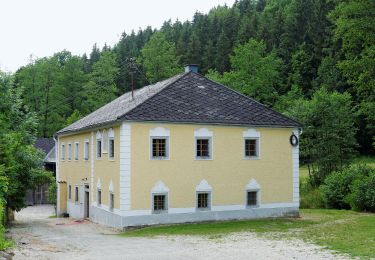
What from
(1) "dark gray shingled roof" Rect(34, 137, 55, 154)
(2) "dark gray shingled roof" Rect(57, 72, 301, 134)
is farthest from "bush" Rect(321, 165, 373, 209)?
(1) "dark gray shingled roof" Rect(34, 137, 55, 154)

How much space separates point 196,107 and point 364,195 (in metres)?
11.3

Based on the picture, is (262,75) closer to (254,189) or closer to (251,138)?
(251,138)

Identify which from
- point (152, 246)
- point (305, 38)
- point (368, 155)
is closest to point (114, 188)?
point (152, 246)

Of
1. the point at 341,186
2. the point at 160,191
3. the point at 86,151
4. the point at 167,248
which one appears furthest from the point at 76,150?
the point at 167,248

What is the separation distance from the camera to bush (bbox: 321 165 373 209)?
31781 mm

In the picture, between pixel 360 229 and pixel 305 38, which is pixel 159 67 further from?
pixel 360 229

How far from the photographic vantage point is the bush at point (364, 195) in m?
28.8

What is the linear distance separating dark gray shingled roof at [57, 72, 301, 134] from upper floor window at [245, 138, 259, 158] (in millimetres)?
961

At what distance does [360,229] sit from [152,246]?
8.85m

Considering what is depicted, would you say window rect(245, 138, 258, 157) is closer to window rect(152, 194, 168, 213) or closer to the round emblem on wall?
the round emblem on wall

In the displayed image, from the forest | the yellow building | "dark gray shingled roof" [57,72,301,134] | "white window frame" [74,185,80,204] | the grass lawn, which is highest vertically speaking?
the forest

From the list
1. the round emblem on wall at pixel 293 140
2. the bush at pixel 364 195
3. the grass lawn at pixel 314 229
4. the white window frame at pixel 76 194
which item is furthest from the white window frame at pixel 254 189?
the white window frame at pixel 76 194

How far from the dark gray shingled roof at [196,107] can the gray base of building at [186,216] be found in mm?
4429

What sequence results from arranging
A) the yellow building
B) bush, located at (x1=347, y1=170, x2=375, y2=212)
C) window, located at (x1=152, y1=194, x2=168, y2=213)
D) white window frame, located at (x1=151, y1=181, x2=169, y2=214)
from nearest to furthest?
the yellow building < white window frame, located at (x1=151, y1=181, x2=169, y2=214) < window, located at (x1=152, y1=194, x2=168, y2=213) < bush, located at (x1=347, y1=170, x2=375, y2=212)
